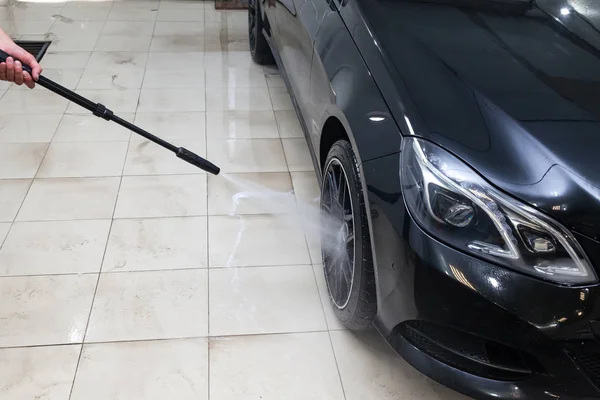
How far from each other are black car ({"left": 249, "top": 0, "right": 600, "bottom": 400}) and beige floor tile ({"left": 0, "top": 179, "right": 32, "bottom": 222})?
1.46m

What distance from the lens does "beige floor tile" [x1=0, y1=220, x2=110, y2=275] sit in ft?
6.96

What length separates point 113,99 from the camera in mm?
3475

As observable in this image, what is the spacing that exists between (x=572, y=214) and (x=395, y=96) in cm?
52

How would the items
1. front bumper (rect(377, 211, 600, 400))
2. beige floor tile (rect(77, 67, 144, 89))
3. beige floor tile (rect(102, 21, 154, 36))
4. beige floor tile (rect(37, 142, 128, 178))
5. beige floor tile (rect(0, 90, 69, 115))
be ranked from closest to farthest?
front bumper (rect(377, 211, 600, 400)) < beige floor tile (rect(37, 142, 128, 178)) < beige floor tile (rect(0, 90, 69, 115)) < beige floor tile (rect(77, 67, 144, 89)) < beige floor tile (rect(102, 21, 154, 36))

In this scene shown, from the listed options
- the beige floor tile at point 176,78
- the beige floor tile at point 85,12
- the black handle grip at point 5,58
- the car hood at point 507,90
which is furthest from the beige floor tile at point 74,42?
the car hood at point 507,90

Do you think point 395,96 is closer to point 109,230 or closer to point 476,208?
point 476,208

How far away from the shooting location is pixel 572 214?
119 centimetres

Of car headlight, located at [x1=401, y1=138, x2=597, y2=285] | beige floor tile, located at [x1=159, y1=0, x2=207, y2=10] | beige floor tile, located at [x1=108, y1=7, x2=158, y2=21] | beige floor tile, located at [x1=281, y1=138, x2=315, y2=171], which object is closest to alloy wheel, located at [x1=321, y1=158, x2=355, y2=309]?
car headlight, located at [x1=401, y1=138, x2=597, y2=285]

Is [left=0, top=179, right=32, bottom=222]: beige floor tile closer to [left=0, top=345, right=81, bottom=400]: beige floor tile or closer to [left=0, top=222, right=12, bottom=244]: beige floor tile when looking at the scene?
[left=0, top=222, right=12, bottom=244]: beige floor tile

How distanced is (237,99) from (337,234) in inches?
73.8

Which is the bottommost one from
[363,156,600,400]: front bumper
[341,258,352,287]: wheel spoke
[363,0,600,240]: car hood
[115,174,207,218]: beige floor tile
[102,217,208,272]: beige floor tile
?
[102,217,208,272]: beige floor tile

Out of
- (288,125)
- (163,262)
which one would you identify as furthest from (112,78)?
(163,262)

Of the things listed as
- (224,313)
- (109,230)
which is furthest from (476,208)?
(109,230)

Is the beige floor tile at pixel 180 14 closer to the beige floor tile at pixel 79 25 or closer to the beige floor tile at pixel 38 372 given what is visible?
the beige floor tile at pixel 79 25
